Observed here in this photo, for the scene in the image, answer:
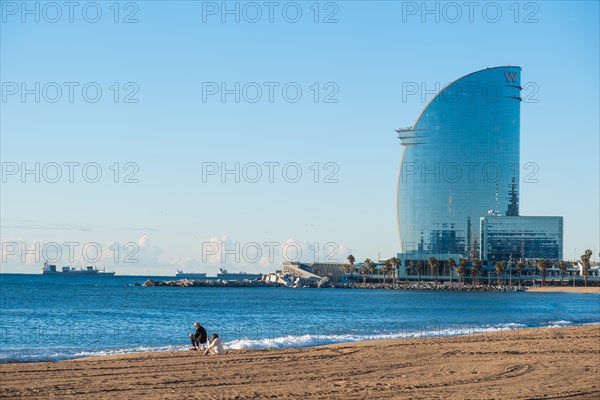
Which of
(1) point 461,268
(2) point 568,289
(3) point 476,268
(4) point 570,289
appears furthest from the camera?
(3) point 476,268

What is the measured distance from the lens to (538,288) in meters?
178

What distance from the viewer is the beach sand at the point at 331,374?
20.0 m

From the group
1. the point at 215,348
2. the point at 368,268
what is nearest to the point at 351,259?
the point at 368,268

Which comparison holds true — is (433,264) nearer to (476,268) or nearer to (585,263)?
(476,268)

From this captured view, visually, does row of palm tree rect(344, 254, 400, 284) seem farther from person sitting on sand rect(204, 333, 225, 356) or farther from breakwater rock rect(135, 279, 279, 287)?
person sitting on sand rect(204, 333, 225, 356)

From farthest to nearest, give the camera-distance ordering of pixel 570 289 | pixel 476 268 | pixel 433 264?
pixel 433 264 → pixel 476 268 → pixel 570 289

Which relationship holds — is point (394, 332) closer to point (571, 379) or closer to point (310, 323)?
point (310, 323)

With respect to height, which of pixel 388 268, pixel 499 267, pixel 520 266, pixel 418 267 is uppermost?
pixel 520 266

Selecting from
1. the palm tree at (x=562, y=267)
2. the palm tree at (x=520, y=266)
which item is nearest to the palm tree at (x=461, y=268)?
the palm tree at (x=520, y=266)

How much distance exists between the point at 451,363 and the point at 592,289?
154296 millimetres

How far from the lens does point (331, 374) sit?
75.9 ft

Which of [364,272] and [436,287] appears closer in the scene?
[436,287]

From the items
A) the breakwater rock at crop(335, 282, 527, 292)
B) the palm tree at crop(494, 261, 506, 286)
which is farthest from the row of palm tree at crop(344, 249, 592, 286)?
the breakwater rock at crop(335, 282, 527, 292)

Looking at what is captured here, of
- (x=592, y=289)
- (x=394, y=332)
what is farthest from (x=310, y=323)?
(x=592, y=289)
